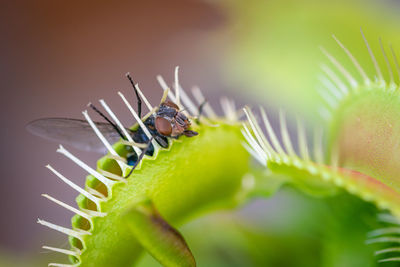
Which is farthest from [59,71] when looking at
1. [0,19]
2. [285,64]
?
[285,64]

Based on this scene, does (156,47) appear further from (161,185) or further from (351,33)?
(161,185)

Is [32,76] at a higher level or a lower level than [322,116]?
higher

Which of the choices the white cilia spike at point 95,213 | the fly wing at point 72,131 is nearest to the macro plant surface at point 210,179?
the white cilia spike at point 95,213

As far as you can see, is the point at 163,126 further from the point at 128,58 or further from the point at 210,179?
the point at 128,58

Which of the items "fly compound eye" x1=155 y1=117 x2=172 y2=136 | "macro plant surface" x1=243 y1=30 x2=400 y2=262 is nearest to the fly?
Result: "fly compound eye" x1=155 y1=117 x2=172 y2=136

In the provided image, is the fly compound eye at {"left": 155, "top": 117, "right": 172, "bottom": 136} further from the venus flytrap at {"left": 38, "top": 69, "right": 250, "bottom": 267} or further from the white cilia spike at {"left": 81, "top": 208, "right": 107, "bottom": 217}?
the white cilia spike at {"left": 81, "top": 208, "right": 107, "bottom": 217}

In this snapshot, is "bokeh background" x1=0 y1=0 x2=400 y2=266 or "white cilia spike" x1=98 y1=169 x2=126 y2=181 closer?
"white cilia spike" x1=98 y1=169 x2=126 y2=181
